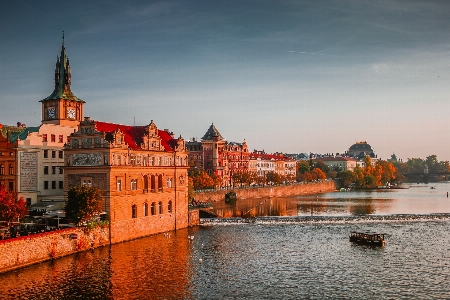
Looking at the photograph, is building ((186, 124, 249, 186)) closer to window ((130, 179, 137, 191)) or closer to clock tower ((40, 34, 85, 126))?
Result: clock tower ((40, 34, 85, 126))

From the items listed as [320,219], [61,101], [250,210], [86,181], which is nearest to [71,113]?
[61,101]

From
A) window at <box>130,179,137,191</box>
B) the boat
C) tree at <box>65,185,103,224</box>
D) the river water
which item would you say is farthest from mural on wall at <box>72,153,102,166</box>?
the boat

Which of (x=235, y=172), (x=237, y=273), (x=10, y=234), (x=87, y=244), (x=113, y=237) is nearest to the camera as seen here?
(x=237, y=273)

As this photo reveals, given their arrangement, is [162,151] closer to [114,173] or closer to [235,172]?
[114,173]

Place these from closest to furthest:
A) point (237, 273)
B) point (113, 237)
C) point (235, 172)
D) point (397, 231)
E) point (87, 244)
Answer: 1. point (237, 273)
2. point (87, 244)
3. point (113, 237)
4. point (397, 231)
5. point (235, 172)

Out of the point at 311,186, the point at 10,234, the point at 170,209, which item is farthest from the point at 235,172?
the point at 10,234

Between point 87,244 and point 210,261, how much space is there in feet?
46.0

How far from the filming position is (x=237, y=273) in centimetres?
4884

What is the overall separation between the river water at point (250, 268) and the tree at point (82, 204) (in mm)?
4077

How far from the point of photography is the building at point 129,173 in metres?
63.4

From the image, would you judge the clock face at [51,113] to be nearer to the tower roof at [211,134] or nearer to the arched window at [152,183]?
the arched window at [152,183]

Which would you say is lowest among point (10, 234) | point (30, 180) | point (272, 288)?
point (272, 288)

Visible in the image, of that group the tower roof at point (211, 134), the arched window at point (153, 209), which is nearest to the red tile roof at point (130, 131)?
the arched window at point (153, 209)

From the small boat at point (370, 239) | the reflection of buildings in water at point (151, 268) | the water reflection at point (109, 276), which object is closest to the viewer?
the water reflection at point (109, 276)
